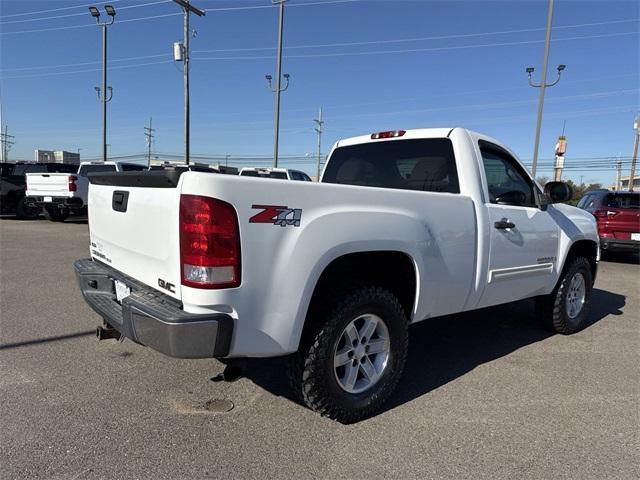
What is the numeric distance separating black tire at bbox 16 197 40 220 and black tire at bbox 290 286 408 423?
15.9 meters

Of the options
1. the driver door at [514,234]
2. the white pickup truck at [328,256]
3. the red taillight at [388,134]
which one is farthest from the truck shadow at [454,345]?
the red taillight at [388,134]

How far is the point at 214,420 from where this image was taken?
2.93m

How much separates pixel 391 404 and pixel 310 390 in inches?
30.3

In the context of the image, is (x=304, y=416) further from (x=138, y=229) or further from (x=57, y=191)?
(x=57, y=191)

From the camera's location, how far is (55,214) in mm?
15125

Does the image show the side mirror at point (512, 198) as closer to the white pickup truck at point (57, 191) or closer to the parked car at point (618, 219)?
the parked car at point (618, 219)

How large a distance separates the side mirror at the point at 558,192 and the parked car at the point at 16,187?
15767 mm

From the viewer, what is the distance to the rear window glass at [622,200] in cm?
1030

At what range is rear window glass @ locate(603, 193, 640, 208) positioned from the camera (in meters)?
10.3

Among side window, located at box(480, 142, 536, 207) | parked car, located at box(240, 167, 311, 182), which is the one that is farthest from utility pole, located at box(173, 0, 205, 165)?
side window, located at box(480, 142, 536, 207)

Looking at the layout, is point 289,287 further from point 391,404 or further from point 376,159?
point 376,159

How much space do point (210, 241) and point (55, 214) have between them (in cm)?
1521

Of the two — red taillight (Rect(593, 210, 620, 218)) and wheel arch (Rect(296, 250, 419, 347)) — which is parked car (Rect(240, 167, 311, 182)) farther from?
wheel arch (Rect(296, 250, 419, 347))

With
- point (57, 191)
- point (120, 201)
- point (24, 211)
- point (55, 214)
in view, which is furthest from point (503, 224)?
point (24, 211)
